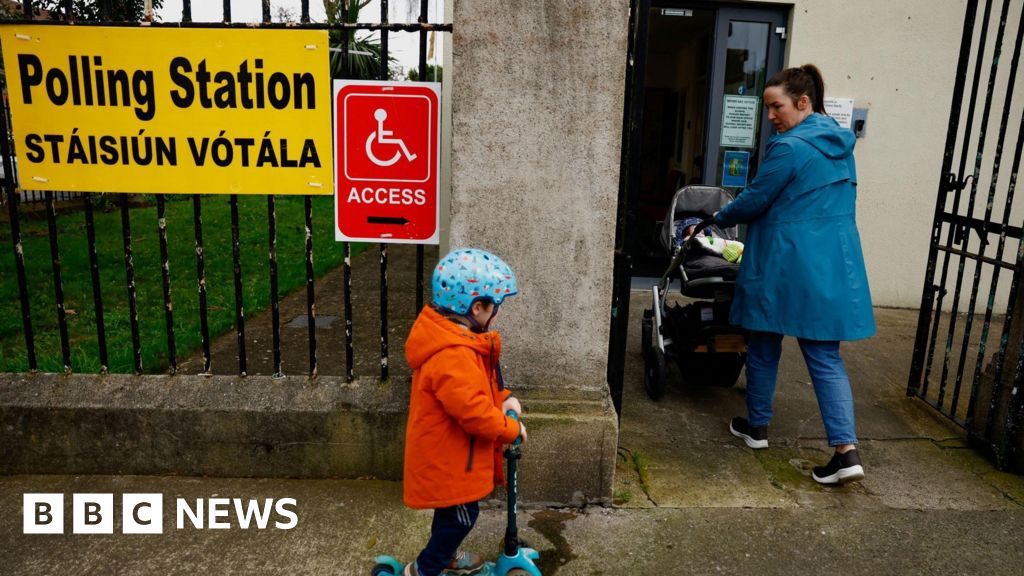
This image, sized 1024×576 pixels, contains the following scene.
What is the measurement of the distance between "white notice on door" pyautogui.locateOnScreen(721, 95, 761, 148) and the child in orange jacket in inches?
213

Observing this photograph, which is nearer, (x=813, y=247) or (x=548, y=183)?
(x=548, y=183)

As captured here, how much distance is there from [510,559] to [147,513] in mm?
1689

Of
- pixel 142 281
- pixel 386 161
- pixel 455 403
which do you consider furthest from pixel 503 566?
pixel 142 281

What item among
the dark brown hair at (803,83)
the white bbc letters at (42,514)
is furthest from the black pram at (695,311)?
the white bbc letters at (42,514)

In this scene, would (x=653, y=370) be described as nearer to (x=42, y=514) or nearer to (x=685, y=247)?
(x=685, y=247)

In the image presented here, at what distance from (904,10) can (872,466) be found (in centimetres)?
469

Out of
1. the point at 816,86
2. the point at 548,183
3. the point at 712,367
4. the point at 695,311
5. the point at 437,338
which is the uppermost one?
the point at 816,86

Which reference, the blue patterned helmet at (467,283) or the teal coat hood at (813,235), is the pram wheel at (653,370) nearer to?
the teal coat hood at (813,235)

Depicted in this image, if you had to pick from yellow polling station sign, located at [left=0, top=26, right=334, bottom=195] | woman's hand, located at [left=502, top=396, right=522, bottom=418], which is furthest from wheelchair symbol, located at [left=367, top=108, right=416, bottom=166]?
woman's hand, located at [left=502, top=396, right=522, bottom=418]

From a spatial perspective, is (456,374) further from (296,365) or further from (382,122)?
(296,365)

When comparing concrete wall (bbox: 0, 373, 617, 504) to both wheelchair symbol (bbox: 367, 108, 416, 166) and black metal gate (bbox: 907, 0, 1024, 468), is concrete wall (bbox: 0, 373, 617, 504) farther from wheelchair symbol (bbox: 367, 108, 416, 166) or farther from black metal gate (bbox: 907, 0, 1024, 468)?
black metal gate (bbox: 907, 0, 1024, 468)

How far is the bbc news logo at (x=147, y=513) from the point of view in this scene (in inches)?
121

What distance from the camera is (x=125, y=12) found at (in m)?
3.89

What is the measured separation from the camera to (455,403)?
91.1 inches
